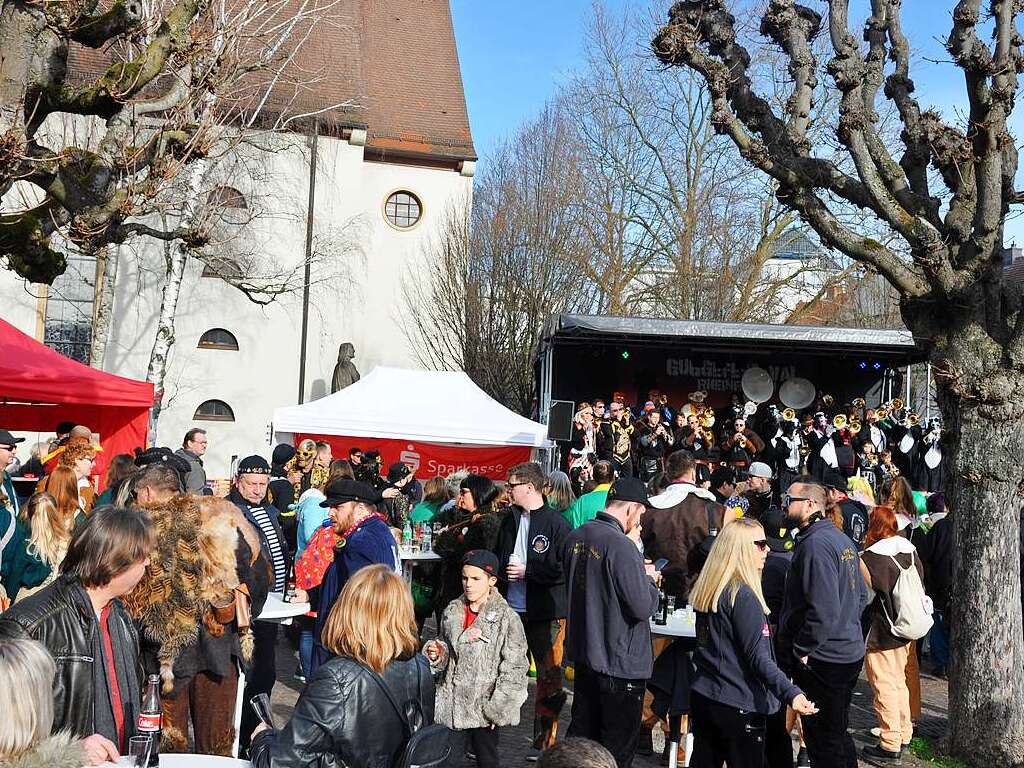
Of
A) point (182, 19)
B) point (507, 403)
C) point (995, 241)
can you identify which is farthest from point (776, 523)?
point (507, 403)

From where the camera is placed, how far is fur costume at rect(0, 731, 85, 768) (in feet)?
8.50

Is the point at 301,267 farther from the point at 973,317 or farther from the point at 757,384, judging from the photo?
the point at 973,317

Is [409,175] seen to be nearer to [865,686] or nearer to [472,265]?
[472,265]

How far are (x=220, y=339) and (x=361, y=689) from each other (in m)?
22.1

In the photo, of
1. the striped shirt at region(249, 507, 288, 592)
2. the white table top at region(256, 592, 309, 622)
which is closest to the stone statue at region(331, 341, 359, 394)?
the striped shirt at region(249, 507, 288, 592)

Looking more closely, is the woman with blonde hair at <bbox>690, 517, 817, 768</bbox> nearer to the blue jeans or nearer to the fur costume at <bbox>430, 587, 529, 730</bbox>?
the fur costume at <bbox>430, 587, 529, 730</bbox>

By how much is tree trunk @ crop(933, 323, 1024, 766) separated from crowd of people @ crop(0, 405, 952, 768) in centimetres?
42

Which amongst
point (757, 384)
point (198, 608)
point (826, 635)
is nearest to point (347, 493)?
point (198, 608)

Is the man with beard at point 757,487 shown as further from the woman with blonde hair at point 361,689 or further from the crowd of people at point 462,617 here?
the woman with blonde hair at point 361,689

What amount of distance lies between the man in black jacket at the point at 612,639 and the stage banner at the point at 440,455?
1030cm

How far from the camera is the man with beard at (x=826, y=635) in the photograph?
5.85 metres

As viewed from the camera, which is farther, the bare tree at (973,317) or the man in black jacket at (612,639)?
the bare tree at (973,317)

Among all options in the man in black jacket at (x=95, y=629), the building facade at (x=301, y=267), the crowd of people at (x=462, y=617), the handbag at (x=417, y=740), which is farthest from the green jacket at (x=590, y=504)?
the building facade at (x=301, y=267)

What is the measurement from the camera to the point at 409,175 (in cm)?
2705
